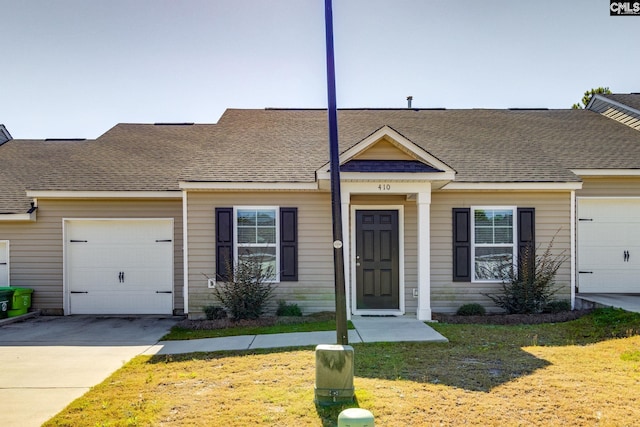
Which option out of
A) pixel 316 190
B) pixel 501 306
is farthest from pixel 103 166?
pixel 501 306

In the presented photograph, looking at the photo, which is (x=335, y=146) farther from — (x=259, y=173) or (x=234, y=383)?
(x=259, y=173)

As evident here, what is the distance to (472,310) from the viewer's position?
32.3 feet

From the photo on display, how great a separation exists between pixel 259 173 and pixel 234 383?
550 centimetres

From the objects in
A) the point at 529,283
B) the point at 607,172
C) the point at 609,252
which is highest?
the point at 607,172

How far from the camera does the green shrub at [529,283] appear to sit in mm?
9516

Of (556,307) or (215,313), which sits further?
(556,307)

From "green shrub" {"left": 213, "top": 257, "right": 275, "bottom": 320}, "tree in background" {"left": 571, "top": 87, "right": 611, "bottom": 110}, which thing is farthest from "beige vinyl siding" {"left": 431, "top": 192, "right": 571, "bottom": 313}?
"tree in background" {"left": 571, "top": 87, "right": 611, "bottom": 110}

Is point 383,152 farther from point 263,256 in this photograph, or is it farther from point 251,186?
point 263,256

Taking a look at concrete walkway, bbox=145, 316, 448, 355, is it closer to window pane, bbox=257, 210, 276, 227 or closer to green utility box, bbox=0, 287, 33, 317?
window pane, bbox=257, 210, 276, 227

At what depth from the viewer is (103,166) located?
12.0m

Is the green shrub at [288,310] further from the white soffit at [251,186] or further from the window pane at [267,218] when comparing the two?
the white soffit at [251,186]

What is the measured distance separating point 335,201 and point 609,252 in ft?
29.7

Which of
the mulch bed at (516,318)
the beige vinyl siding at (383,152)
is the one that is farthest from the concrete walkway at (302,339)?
the beige vinyl siding at (383,152)

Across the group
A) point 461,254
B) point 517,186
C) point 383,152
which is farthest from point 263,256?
point 517,186
